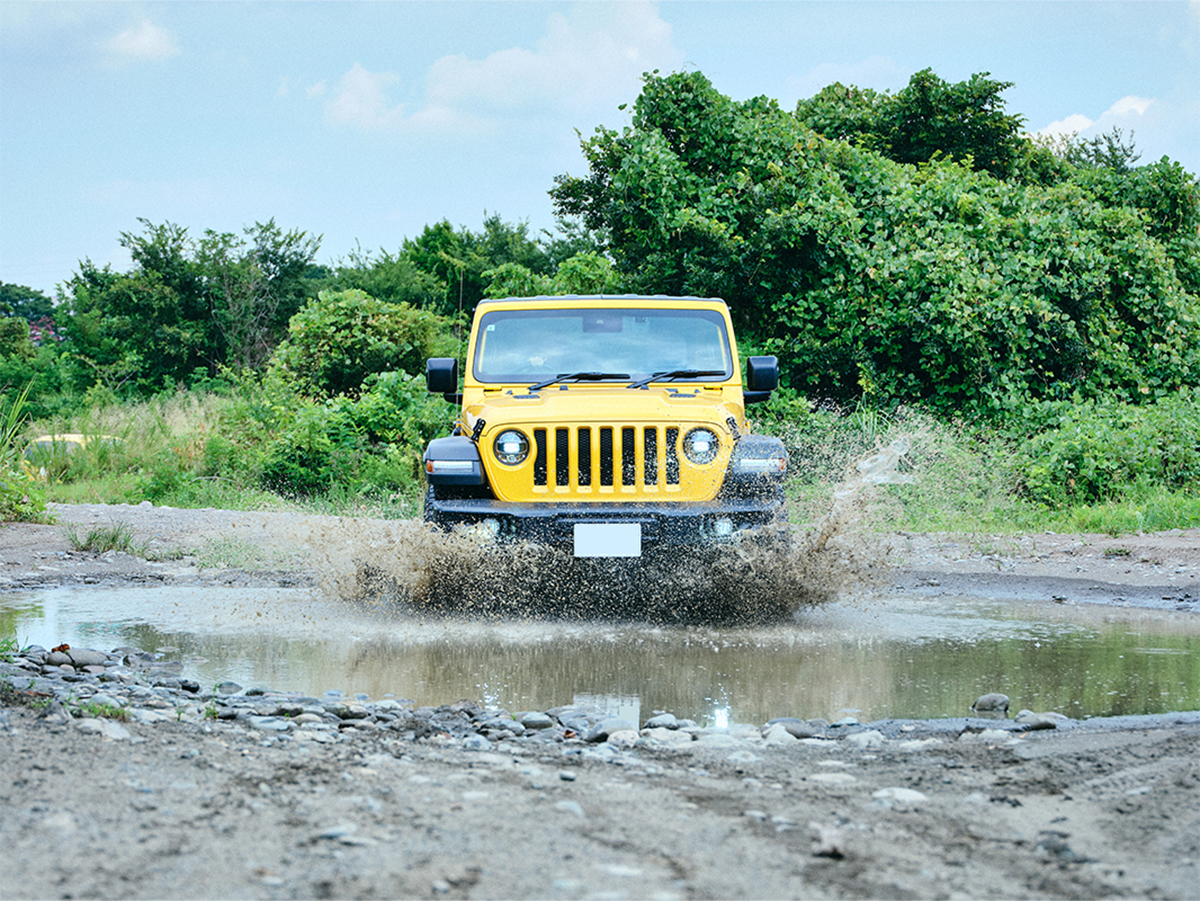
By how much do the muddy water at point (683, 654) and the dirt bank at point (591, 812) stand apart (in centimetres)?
67

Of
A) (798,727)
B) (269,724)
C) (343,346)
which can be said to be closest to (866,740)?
(798,727)

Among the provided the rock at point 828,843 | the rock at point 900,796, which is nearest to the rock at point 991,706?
the rock at point 900,796

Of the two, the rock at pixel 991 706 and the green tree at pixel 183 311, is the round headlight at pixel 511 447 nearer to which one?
the rock at pixel 991 706

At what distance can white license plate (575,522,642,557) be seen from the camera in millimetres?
6496

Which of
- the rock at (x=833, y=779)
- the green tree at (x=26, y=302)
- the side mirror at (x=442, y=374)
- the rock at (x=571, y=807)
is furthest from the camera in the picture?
the green tree at (x=26, y=302)

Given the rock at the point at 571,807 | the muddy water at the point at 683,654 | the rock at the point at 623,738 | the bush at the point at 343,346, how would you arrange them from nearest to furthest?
the rock at the point at 571,807 → the rock at the point at 623,738 → the muddy water at the point at 683,654 → the bush at the point at 343,346

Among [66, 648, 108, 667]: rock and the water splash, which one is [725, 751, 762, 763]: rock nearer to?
the water splash

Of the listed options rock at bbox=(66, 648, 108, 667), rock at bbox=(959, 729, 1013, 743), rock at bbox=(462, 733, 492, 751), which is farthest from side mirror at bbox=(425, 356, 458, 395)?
rock at bbox=(959, 729, 1013, 743)

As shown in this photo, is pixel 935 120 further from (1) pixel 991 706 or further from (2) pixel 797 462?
(1) pixel 991 706

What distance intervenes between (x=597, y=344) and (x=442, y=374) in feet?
3.78

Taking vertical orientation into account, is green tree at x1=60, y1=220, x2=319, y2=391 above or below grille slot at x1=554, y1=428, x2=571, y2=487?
above

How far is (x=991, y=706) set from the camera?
4.55 m

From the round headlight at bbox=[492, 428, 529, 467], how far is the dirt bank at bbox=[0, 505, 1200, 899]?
301 centimetres

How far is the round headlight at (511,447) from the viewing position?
6.95 m
